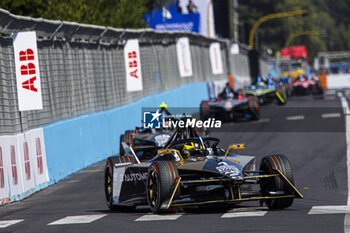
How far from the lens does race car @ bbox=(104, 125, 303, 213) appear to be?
944 cm

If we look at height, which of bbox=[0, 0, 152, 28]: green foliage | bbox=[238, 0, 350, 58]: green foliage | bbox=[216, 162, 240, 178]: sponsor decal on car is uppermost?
bbox=[238, 0, 350, 58]: green foliage

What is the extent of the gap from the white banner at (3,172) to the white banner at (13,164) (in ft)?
0.11

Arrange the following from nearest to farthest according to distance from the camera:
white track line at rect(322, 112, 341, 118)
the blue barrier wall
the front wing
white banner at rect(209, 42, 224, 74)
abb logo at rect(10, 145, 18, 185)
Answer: the front wing, abb logo at rect(10, 145, 18, 185), the blue barrier wall, white track line at rect(322, 112, 341, 118), white banner at rect(209, 42, 224, 74)

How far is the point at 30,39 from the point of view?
14.4 meters

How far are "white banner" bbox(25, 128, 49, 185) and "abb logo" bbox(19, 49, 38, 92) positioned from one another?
31.1 inches

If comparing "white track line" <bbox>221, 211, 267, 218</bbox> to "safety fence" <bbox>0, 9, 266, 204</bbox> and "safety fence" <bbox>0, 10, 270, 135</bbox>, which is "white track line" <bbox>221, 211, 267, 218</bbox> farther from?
"safety fence" <bbox>0, 10, 270, 135</bbox>

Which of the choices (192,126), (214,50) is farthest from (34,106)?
(214,50)

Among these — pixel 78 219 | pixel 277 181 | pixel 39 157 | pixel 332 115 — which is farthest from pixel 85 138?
pixel 332 115

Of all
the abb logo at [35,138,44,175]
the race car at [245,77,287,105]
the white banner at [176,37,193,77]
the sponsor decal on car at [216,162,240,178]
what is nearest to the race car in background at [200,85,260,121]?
the white banner at [176,37,193,77]

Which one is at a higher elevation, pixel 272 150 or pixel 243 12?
pixel 243 12

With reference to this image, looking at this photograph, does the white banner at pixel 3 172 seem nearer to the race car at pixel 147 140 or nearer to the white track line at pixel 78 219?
the white track line at pixel 78 219

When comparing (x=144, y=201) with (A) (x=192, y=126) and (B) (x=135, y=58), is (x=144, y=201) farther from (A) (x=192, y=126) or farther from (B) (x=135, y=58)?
(B) (x=135, y=58)

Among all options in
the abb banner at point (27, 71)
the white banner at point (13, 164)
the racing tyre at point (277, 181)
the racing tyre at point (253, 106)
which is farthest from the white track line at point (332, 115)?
the racing tyre at point (277, 181)

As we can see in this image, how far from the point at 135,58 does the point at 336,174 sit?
9.57 metres
